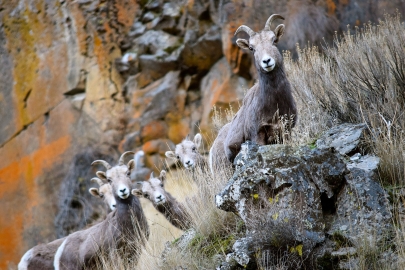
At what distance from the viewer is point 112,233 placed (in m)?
7.53

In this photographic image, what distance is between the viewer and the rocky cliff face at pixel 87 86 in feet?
47.5

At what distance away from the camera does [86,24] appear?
14953mm

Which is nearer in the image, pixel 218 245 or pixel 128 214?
pixel 218 245

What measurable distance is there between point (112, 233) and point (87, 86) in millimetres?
8181

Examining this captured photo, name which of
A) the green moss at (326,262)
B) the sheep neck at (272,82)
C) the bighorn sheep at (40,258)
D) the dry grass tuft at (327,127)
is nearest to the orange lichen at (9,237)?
the bighorn sheep at (40,258)

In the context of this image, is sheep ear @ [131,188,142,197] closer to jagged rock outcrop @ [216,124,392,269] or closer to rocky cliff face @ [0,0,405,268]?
jagged rock outcrop @ [216,124,392,269]

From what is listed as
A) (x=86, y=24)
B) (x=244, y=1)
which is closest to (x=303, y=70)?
(x=244, y=1)

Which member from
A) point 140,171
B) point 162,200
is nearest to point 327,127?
point 162,200

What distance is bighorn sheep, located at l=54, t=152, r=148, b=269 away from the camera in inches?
293

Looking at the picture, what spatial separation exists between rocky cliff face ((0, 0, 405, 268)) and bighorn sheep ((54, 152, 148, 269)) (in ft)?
Result: 21.0

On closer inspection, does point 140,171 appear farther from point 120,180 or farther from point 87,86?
point 120,180

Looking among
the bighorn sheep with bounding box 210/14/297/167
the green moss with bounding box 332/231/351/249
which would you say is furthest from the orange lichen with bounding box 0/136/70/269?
the green moss with bounding box 332/231/351/249

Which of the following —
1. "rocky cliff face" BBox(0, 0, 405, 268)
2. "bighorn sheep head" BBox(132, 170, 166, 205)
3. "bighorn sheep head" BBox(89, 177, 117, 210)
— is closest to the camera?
"bighorn sheep head" BBox(132, 170, 166, 205)

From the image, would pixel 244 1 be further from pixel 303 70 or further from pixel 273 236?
pixel 273 236
